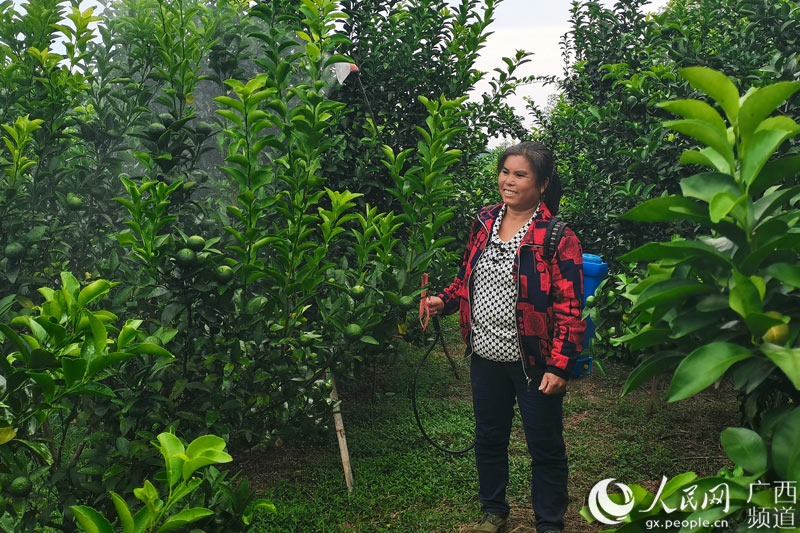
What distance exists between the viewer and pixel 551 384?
2.97m

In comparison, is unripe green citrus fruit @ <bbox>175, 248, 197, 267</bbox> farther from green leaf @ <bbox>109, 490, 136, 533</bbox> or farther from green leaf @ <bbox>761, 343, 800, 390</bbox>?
green leaf @ <bbox>761, 343, 800, 390</bbox>

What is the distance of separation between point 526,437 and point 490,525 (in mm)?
516

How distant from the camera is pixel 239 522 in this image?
203 centimetres

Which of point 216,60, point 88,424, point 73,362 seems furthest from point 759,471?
point 216,60

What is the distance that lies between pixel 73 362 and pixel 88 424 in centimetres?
156

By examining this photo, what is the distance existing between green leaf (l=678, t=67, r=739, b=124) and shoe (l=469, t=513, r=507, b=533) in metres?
2.75

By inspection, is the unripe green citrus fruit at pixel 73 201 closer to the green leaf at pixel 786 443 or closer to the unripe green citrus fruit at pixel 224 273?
the unripe green citrus fruit at pixel 224 273

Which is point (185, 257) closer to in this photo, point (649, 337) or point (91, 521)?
point (91, 521)

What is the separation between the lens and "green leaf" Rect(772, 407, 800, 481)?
102cm

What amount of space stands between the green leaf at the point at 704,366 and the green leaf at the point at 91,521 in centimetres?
109

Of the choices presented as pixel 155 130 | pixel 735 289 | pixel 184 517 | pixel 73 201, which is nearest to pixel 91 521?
pixel 184 517

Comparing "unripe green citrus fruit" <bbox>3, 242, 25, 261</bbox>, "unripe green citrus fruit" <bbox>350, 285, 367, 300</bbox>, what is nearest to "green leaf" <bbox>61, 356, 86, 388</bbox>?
"unripe green citrus fruit" <bbox>3, 242, 25, 261</bbox>

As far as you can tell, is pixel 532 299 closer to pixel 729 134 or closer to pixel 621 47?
pixel 729 134

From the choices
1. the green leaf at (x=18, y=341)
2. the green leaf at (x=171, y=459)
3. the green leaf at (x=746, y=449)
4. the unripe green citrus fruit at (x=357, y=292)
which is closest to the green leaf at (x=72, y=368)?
the green leaf at (x=18, y=341)
